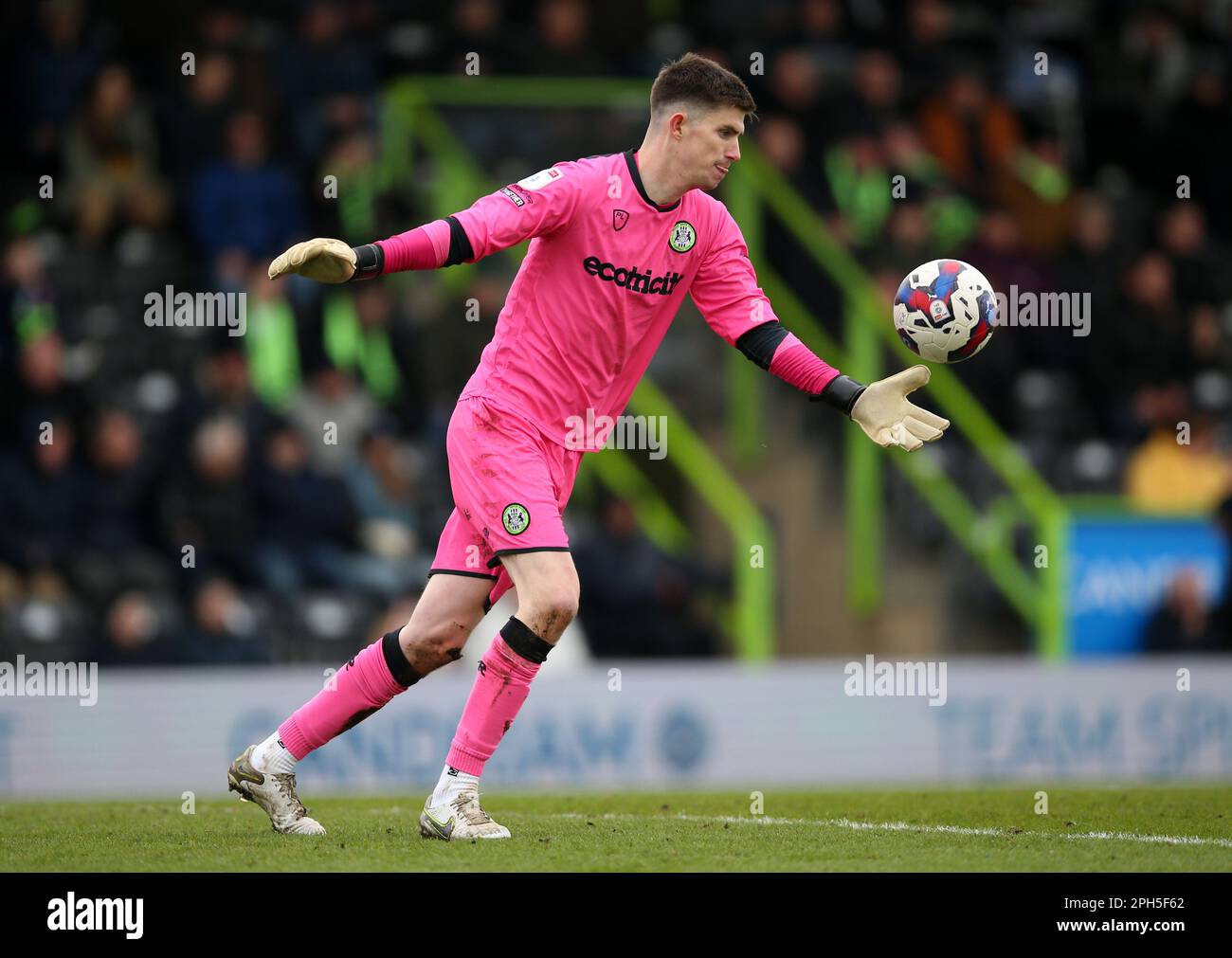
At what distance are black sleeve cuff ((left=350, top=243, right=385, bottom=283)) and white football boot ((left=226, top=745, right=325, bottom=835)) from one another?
176cm

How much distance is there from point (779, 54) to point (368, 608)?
225 inches

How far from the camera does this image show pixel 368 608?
40.4 ft

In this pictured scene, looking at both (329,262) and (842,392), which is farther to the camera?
(842,392)

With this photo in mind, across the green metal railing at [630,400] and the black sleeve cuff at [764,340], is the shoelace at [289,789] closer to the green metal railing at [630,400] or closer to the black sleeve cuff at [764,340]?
the black sleeve cuff at [764,340]

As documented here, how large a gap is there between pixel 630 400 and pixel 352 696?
21.5ft

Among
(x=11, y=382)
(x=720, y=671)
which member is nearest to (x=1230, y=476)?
(x=720, y=671)

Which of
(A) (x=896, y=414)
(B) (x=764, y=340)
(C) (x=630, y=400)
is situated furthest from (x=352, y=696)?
(C) (x=630, y=400)

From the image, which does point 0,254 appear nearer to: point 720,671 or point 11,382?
point 11,382

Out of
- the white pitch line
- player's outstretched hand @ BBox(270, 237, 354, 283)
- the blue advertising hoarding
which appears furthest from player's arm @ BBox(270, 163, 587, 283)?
the blue advertising hoarding

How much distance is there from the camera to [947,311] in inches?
272

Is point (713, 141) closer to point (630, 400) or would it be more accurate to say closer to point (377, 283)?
point (630, 400)

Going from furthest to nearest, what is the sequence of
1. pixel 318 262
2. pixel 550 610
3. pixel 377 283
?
pixel 377 283 < pixel 550 610 < pixel 318 262

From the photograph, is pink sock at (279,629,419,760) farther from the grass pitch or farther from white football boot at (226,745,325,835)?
the grass pitch

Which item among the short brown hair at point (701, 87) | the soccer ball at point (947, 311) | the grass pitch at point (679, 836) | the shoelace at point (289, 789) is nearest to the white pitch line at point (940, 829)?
the grass pitch at point (679, 836)
